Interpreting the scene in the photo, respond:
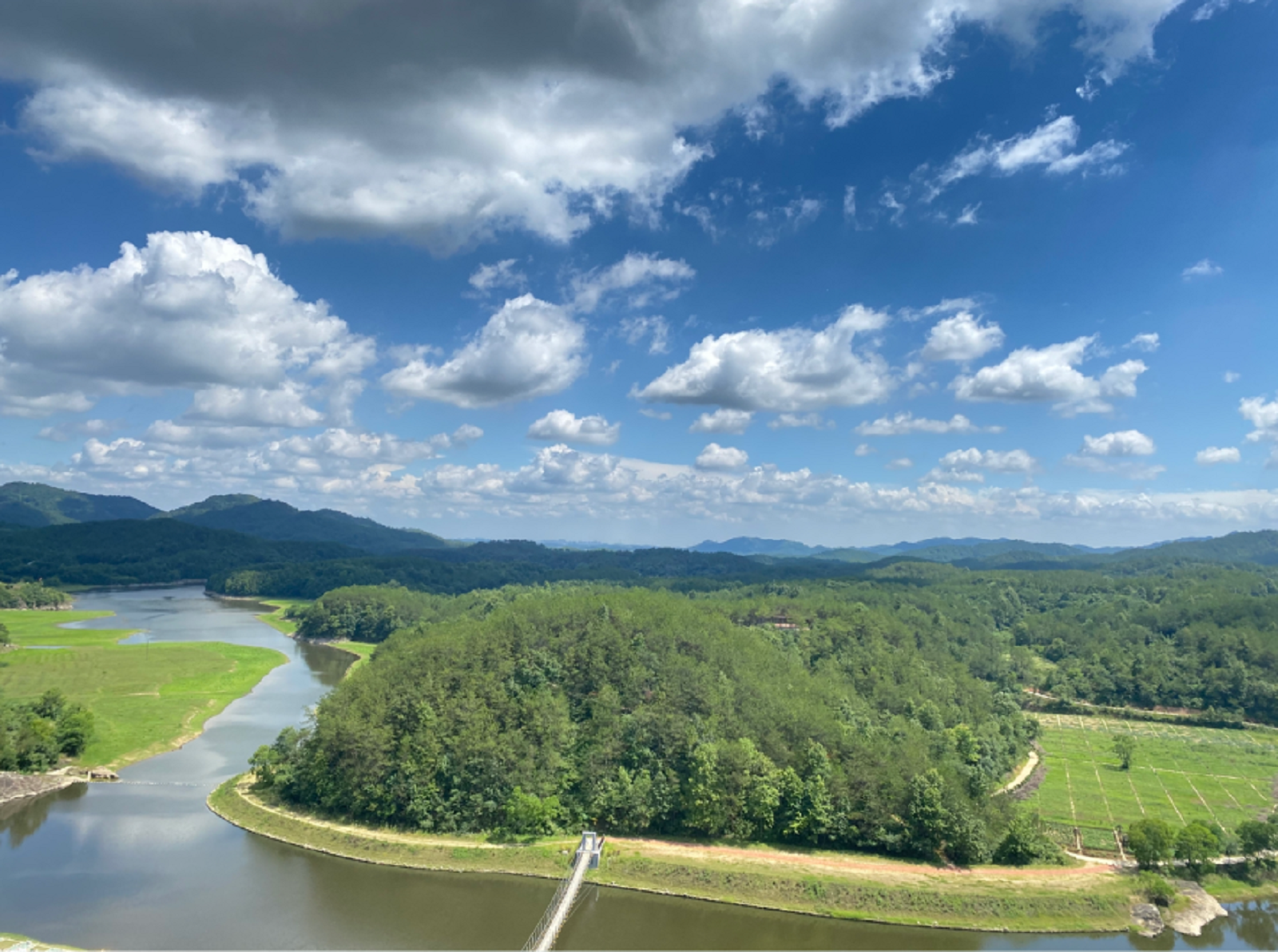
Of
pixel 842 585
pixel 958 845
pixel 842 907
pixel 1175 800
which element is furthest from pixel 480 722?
pixel 842 585

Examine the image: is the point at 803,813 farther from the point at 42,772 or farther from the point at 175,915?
the point at 42,772

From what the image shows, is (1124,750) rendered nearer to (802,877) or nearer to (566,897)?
(802,877)

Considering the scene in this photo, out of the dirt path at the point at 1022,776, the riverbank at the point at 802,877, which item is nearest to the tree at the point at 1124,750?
the dirt path at the point at 1022,776

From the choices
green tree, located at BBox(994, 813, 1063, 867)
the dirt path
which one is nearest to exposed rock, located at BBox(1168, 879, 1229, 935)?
green tree, located at BBox(994, 813, 1063, 867)

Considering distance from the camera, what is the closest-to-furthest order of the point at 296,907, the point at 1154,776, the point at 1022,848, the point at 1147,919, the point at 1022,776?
1. the point at 296,907
2. the point at 1147,919
3. the point at 1022,848
4. the point at 1022,776
5. the point at 1154,776

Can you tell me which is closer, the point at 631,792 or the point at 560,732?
the point at 631,792

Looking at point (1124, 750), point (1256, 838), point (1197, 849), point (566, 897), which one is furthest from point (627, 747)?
point (1124, 750)

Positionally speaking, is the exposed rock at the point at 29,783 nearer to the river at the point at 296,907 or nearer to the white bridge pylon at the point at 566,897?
the river at the point at 296,907

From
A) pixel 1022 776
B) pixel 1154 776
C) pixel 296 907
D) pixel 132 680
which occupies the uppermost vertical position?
pixel 132 680
